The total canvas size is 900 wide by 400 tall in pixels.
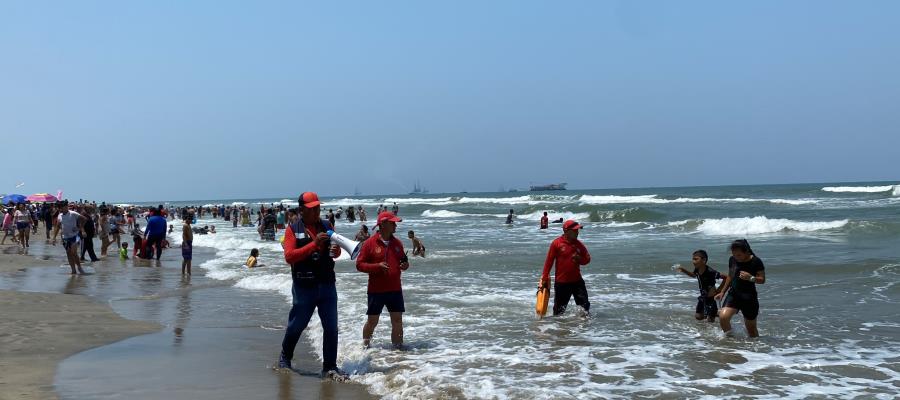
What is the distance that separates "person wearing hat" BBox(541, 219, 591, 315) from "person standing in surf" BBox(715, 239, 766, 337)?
1.83 m

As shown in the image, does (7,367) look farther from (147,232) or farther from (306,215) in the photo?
(147,232)

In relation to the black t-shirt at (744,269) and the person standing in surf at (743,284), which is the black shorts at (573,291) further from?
the black t-shirt at (744,269)

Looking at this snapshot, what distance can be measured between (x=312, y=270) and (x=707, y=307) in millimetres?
5437

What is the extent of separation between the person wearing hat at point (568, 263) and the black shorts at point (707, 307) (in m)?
1.42

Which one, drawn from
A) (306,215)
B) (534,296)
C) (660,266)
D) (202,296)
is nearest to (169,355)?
(306,215)

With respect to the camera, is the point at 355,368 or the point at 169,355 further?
the point at 169,355

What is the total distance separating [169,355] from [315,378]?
71.1 inches

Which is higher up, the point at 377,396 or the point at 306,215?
the point at 306,215

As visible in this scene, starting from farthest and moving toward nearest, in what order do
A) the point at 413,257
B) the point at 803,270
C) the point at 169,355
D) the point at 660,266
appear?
the point at 413,257, the point at 660,266, the point at 803,270, the point at 169,355

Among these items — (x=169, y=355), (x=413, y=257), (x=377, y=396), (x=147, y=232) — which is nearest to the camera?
(x=377, y=396)

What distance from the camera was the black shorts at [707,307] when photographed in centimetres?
923

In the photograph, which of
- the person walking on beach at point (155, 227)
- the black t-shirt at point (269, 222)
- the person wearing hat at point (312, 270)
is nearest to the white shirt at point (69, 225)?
the person walking on beach at point (155, 227)

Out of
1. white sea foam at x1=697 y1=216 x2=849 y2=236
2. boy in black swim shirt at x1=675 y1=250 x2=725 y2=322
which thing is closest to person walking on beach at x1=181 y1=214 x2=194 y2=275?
boy in black swim shirt at x1=675 y1=250 x2=725 y2=322

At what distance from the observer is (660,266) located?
55.1ft
